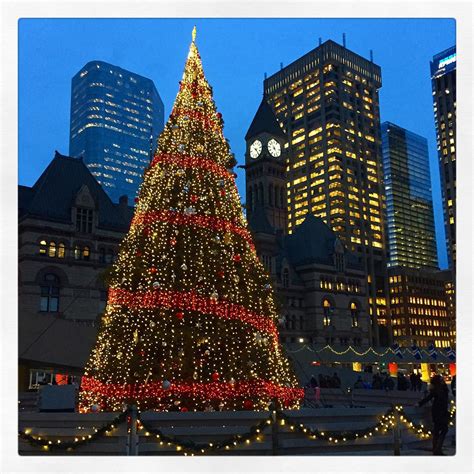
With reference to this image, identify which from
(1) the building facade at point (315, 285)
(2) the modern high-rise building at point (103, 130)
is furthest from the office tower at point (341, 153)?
(1) the building facade at point (315, 285)

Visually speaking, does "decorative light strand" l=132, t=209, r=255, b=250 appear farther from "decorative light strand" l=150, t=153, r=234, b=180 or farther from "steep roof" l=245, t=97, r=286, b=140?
"steep roof" l=245, t=97, r=286, b=140

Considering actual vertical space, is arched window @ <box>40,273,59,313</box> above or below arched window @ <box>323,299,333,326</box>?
above

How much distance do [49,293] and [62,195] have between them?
8.03 m

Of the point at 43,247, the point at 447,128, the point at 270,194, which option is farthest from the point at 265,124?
the point at 43,247

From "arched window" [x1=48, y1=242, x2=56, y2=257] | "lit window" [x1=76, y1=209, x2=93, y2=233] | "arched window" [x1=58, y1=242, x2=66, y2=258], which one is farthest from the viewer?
"lit window" [x1=76, y1=209, x2=93, y2=233]

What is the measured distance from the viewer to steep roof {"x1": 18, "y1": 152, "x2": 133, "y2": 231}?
40250 mm

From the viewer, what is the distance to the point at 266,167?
341 ft

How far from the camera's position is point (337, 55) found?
149000 mm

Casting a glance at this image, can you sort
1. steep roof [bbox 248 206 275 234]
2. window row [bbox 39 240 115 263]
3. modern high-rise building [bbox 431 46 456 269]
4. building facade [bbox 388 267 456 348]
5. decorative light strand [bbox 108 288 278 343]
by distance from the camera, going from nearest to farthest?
1. decorative light strand [bbox 108 288 278 343]
2. window row [bbox 39 240 115 263]
3. steep roof [bbox 248 206 275 234]
4. modern high-rise building [bbox 431 46 456 269]
5. building facade [bbox 388 267 456 348]

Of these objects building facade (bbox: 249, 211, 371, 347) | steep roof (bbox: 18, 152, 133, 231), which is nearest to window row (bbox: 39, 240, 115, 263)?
steep roof (bbox: 18, 152, 133, 231)

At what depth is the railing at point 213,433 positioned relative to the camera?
10.8 metres

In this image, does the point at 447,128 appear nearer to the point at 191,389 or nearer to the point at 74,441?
the point at 191,389

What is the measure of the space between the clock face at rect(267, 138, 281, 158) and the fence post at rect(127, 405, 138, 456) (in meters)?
95.8

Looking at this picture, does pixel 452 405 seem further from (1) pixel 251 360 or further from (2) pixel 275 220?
(2) pixel 275 220
